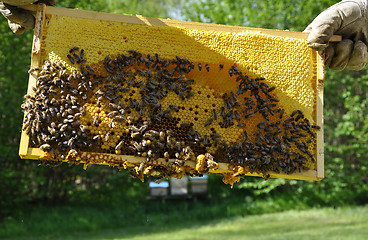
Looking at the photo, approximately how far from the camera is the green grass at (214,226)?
13562mm

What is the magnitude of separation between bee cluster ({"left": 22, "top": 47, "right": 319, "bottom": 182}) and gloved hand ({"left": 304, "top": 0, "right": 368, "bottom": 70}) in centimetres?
91

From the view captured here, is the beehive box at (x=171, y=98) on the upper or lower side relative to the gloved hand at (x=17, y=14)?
lower

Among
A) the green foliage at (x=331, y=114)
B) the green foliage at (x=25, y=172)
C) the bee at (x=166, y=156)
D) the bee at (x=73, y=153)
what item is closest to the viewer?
the bee at (x=73, y=153)

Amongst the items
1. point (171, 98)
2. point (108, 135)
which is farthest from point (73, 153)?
point (171, 98)

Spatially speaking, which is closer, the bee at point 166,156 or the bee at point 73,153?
the bee at point 73,153

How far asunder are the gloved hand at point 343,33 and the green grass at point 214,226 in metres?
8.10

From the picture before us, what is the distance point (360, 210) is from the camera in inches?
682

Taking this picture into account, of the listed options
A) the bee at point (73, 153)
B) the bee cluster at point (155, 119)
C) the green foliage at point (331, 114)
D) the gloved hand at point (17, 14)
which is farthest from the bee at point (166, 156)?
the green foliage at point (331, 114)

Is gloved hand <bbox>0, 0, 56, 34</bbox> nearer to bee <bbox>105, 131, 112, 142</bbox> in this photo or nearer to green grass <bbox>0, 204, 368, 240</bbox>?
bee <bbox>105, 131, 112, 142</bbox>

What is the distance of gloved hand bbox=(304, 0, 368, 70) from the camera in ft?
16.5

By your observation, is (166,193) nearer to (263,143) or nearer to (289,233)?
(289,233)

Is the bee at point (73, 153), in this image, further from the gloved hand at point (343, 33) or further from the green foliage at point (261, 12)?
the green foliage at point (261, 12)

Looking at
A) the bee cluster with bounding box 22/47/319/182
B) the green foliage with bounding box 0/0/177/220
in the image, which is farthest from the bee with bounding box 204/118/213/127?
the green foliage with bounding box 0/0/177/220

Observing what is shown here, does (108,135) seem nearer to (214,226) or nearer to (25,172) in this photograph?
(214,226)
